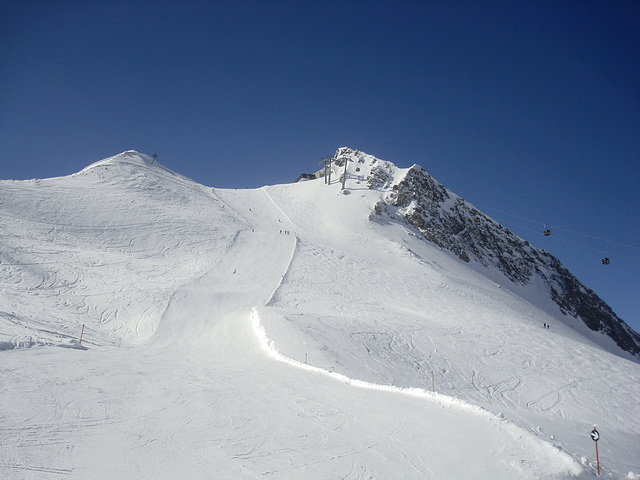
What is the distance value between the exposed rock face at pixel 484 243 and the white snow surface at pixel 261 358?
32.9ft

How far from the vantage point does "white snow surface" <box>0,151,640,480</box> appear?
22.6 feet

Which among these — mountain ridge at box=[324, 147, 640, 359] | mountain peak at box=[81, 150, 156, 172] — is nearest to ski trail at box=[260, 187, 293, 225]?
mountain ridge at box=[324, 147, 640, 359]

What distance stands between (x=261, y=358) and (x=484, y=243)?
55.1 meters

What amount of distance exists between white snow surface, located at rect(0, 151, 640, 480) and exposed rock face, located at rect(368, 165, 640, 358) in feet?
32.9

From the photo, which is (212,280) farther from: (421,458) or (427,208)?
(427,208)

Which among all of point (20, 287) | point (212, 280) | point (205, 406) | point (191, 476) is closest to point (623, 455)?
point (191, 476)

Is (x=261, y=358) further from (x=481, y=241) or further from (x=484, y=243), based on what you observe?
(x=484, y=243)

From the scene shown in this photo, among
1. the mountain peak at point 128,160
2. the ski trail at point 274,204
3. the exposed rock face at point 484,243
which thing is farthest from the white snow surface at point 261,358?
the exposed rock face at point 484,243

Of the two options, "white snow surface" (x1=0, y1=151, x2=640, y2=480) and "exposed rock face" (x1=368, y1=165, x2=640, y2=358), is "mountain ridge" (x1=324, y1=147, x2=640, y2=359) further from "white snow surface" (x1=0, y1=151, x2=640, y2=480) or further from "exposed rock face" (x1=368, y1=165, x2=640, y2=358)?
"white snow surface" (x1=0, y1=151, x2=640, y2=480)

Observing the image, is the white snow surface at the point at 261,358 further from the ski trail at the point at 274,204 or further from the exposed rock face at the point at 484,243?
the exposed rock face at the point at 484,243

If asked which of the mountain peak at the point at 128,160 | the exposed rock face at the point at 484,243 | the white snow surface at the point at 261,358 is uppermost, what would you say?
the exposed rock face at the point at 484,243

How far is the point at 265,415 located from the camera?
8.92 m

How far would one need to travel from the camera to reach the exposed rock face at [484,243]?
192ft

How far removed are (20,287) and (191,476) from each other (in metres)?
21.8
